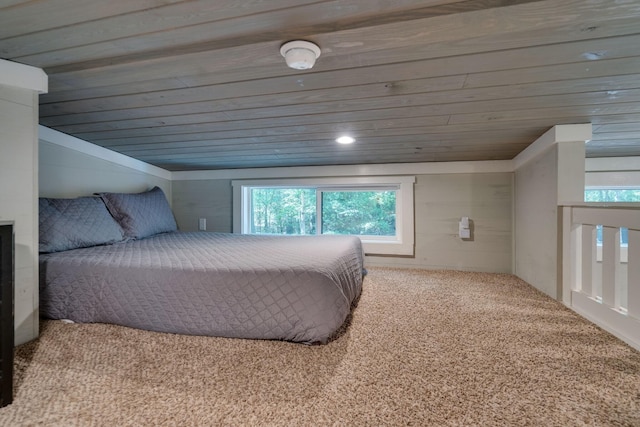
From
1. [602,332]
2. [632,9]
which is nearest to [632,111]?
[632,9]

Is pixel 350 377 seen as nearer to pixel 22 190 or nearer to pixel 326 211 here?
pixel 22 190

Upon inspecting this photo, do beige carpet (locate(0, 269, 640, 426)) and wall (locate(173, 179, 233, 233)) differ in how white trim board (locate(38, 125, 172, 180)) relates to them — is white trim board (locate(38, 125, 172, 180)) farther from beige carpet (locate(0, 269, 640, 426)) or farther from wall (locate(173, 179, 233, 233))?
beige carpet (locate(0, 269, 640, 426))

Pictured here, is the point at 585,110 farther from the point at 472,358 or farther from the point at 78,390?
the point at 78,390

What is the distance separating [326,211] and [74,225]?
2.32 metres

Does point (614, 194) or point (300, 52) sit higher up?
point (300, 52)

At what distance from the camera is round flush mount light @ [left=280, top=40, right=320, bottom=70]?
126 centimetres

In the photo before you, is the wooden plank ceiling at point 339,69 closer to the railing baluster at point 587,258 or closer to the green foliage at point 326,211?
the railing baluster at point 587,258

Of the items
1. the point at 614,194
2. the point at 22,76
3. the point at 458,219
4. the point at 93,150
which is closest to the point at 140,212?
the point at 93,150

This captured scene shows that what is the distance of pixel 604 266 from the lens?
5.26 feet

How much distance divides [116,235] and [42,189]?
663 millimetres

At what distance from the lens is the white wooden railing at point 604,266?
54.4 inches

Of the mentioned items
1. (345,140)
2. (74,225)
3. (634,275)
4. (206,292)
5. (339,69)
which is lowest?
(206,292)

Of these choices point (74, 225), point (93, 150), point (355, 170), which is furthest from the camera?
point (355, 170)

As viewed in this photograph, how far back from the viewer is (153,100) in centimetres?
187
